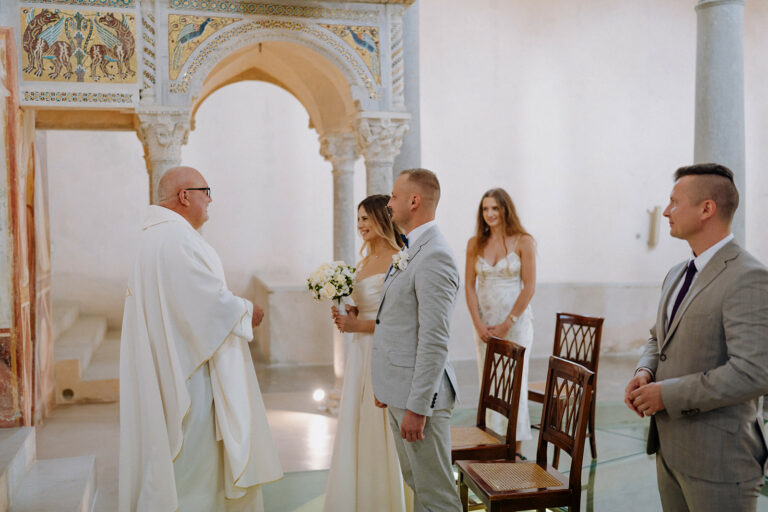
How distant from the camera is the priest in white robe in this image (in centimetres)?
292

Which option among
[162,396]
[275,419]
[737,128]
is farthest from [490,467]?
[737,128]

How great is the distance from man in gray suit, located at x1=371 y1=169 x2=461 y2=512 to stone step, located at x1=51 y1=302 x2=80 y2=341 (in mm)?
5606

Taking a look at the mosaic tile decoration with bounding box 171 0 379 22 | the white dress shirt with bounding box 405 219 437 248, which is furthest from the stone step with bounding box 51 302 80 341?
the white dress shirt with bounding box 405 219 437 248

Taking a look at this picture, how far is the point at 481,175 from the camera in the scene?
9.07 m

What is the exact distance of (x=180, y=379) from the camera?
2924 millimetres

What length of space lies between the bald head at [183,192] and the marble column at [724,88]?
3875 millimetres

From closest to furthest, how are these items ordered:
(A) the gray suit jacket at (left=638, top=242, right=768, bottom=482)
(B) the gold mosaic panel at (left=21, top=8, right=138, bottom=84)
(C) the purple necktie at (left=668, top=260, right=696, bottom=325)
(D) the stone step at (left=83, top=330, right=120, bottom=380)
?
(A) the gray suit jacket at (left=638, top=242, right=768, bottom=482)
(C) the purple necktie at (left=668, top=260, right=696, bottom=325)
(B) the gold mosaic panel at (left=21, top=8, right=138, bottom=84)
(D) the stone step at (left=83, top=330, right=120, bottom=380)

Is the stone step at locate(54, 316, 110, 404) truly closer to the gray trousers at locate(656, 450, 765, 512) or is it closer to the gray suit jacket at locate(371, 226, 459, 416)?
the gray suit jacket at locate(371, 226, 459, 416)

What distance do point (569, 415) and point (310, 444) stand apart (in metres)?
2.62

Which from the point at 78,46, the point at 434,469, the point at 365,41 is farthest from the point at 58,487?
the point at 365,41

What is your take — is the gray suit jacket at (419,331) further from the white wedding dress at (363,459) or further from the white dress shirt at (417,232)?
the white wedding dress at (363,459)

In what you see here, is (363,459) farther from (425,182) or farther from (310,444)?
(310,444)

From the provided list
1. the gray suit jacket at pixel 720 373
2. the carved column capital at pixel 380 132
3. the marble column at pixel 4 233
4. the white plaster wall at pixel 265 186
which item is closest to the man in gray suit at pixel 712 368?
the gray suit jacket at pixel 720 373

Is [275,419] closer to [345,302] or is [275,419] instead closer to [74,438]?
[74,438]
